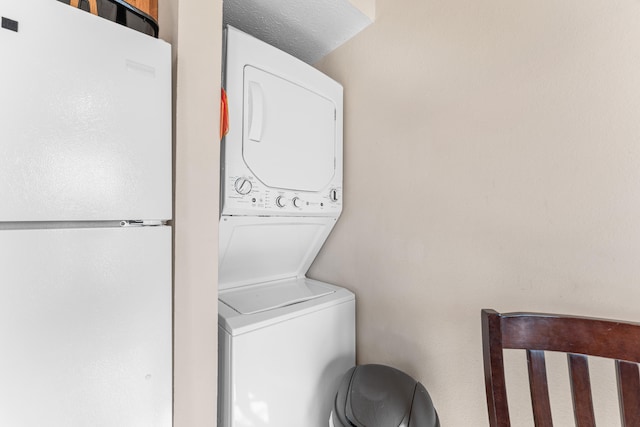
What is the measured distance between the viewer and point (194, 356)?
0.89m

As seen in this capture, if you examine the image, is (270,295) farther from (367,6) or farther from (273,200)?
(367,6)

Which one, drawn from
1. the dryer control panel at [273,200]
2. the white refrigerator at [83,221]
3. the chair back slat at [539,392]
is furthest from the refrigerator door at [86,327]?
the chair back slat at [539,392]

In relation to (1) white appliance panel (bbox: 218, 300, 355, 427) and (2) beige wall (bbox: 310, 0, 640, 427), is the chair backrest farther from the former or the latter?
(1) white appliance panel (bbox: 218, 300, 355, 427)

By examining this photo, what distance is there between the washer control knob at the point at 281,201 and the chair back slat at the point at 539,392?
42.7 inches

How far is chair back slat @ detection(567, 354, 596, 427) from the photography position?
2.49 ft

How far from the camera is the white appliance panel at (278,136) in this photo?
1236 millimetres

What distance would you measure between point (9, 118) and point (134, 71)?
0.29 meters

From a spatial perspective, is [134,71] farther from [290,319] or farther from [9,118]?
[290,319]

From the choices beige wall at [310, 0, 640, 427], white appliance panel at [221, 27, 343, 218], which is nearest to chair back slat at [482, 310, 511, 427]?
beige wall at [310, 0, 640, 427]

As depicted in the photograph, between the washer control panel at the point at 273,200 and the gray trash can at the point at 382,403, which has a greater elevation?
the washer control panel at the point at 273,200

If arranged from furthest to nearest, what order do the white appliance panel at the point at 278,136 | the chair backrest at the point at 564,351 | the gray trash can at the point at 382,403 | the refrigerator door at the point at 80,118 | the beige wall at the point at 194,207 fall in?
the white appliance panel at the point at 278,136 < the gray trash can at the point at 382,403 < the beige wall at the point at 194,207 < the chair backrest at the point at 564,351 < the refrigerator door at the point at 80,118

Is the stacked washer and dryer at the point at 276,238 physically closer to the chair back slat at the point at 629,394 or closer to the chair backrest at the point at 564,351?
the chair backrest at the point at 564,351

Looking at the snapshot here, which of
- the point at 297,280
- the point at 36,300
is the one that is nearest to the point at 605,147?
the point at 297,280

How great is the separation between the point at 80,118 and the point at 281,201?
825 millimetres
